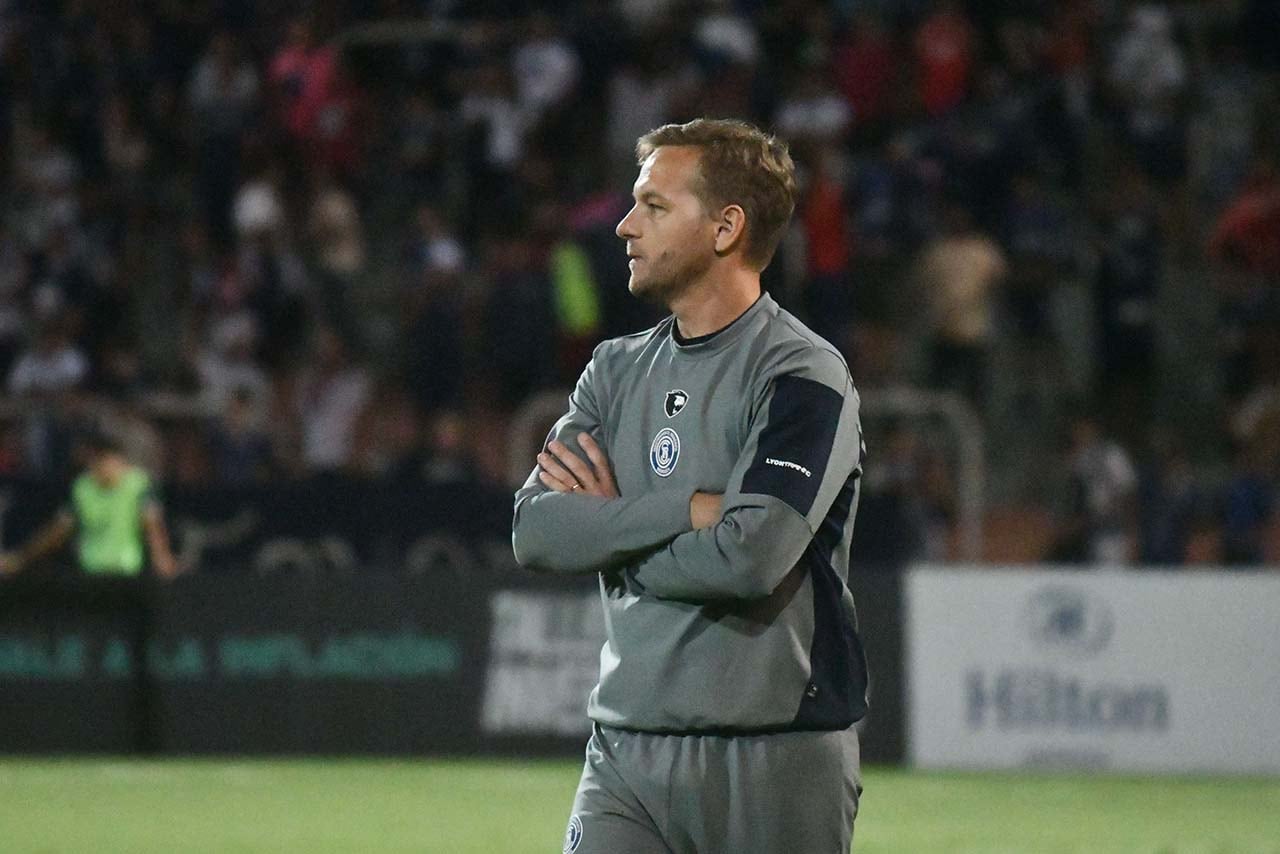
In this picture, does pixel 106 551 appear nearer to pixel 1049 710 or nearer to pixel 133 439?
pixel 133 439

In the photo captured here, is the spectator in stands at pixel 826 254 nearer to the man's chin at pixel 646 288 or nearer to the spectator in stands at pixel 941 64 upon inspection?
the spectator in stands at pixel 941 64

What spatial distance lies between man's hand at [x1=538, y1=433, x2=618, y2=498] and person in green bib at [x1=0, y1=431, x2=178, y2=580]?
10.5 meters

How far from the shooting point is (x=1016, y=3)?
18.6 metres

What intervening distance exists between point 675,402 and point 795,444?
262 millimetres

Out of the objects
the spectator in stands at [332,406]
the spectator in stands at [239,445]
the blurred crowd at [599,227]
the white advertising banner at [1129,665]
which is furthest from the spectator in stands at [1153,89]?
the spectator in stands at [239,445]

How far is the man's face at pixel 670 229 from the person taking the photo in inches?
170

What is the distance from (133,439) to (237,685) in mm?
2450

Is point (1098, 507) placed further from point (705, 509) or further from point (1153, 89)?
point (705, 509)

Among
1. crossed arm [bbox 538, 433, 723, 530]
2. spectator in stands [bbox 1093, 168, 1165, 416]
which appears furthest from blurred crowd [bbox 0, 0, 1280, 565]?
crossed arm [bbox 538, 433, 723, 530]

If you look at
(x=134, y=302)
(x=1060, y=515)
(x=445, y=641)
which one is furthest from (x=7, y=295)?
(x=1060, y=515)

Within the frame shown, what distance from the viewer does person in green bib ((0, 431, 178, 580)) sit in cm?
1460

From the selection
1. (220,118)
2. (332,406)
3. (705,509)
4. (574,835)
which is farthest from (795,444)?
(220,118)

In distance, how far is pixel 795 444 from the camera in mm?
4199

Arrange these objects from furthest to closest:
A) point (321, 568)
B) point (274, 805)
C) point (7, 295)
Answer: point (7, 295)
point (321, 568)
point (274, 805)
